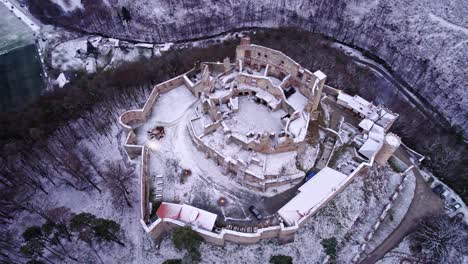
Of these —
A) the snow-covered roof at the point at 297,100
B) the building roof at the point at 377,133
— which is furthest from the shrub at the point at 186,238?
the building roof at the point at 377,133

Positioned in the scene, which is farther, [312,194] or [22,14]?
[22,14]

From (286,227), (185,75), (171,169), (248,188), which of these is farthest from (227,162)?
(185,75)

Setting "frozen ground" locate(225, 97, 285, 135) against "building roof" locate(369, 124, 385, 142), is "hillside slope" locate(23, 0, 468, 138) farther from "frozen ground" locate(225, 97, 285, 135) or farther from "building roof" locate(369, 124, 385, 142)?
"frozen ground" locate(225, 97, 285, 135)

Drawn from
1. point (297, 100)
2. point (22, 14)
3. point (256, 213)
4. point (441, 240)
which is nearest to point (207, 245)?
point (256, 213)

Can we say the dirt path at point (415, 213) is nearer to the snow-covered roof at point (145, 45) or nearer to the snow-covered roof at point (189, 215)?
the snow-covered roof at point (189, 215)

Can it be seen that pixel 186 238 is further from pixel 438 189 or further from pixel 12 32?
pixel 12 32

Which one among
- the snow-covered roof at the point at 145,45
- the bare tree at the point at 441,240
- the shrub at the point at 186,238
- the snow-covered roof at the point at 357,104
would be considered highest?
the snow-covered roof at the point at 357,104

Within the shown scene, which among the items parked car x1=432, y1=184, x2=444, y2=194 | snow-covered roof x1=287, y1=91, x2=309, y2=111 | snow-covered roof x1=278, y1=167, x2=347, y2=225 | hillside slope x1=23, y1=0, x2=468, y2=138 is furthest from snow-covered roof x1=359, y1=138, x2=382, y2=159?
hillside slope x1=23, y1=0, x2=468, y2=138
